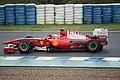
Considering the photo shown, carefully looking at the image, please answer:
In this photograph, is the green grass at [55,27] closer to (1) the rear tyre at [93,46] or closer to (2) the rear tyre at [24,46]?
(1) the rear tyre at [93,46]

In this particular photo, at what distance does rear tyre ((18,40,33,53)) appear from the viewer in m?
12.7

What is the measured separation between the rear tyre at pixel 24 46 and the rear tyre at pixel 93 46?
2.14 metres

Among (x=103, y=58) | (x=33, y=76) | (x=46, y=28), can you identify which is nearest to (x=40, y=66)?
(x=33, y=76)

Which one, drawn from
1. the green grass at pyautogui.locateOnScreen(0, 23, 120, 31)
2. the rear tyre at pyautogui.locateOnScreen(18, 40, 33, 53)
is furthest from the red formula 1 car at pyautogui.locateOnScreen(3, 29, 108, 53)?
the green grass at pyautogui.locateOnScreen(0, 23, 120, 31)

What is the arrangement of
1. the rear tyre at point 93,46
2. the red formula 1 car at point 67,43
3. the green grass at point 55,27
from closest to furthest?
the rear tyre at point 93,46
the red formula 1 car at point 67,43
the green grass at point 55,27

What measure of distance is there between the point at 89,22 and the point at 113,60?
12.3 metres

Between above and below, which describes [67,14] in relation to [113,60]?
above

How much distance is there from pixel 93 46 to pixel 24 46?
2542 millimetres

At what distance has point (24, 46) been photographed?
12773mm

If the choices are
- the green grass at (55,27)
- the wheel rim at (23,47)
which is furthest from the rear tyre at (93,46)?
the green grass at (55,27)

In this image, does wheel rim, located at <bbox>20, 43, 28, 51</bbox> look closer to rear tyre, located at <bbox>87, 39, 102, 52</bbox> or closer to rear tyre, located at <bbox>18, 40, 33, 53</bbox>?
rear tyre, located at <bbox>18, 40, 33, 53</bbox>

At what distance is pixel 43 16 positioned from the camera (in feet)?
76.4

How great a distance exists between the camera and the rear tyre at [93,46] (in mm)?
12461

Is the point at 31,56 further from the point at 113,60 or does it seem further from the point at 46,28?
the point at 46,28
